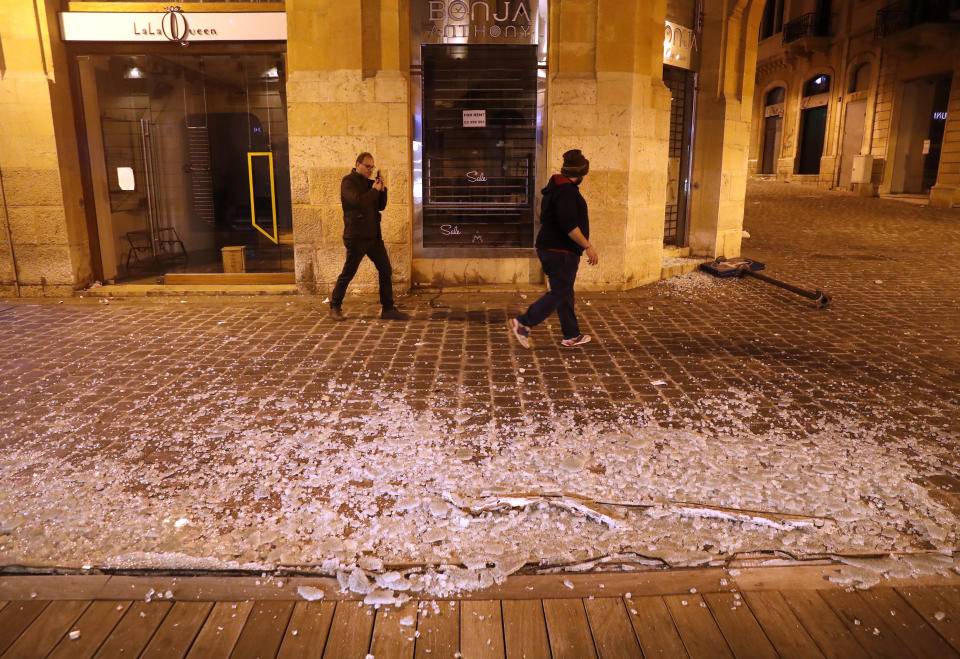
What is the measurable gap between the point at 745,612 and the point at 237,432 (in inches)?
125

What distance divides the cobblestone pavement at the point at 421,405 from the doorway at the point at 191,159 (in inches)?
53.9

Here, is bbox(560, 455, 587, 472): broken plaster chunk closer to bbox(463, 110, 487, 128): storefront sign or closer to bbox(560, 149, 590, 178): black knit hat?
bbox(560, 149, 590, 178): black knit hat

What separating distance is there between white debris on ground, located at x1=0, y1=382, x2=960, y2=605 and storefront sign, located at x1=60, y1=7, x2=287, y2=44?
6143 millimetres

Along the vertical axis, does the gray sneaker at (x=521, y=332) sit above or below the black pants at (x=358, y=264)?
below

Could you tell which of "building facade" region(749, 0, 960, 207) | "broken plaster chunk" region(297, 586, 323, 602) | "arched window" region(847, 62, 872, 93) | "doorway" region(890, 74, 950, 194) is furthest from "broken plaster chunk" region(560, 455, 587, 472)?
"arched window" region(847, 62, 872, 93)

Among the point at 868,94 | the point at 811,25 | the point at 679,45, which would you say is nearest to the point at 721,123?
the point at 679,45

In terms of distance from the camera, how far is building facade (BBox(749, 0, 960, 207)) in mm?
23656

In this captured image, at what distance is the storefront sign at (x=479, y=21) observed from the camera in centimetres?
898

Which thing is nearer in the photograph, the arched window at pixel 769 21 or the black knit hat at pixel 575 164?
the black knit hat at pixel 575 164

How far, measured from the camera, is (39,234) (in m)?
9.03

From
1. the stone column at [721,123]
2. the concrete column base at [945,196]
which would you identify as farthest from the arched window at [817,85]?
the stone column at [721,123]

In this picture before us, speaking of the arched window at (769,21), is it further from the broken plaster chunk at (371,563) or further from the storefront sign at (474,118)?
the broken plaster chunk at (371,563)

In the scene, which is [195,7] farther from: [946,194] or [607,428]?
[946,194]

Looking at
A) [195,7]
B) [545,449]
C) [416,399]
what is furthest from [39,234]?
[545,449]
